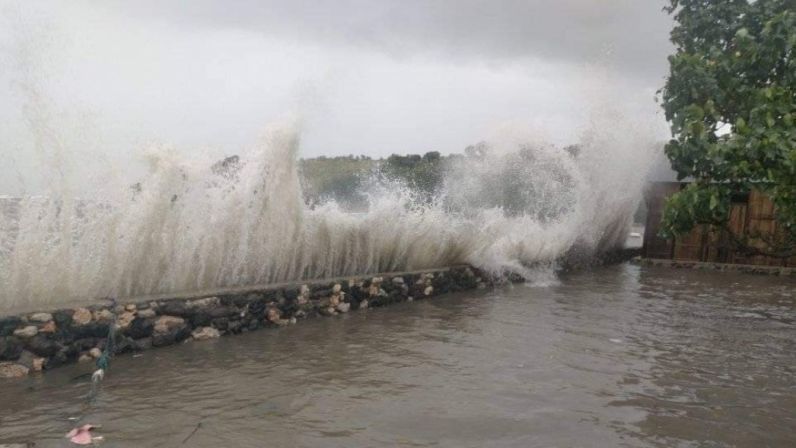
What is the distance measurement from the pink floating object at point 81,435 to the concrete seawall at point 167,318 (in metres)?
1.60

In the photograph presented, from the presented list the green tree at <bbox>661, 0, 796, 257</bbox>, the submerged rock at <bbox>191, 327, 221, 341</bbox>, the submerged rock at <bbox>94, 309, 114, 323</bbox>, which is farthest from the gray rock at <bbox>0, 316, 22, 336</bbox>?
the green tree at <bbox>661, 0, 796, 257</bbox>

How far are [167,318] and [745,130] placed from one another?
5.65 metres

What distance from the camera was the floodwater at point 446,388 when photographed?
157 inches

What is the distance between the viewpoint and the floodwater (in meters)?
4.00

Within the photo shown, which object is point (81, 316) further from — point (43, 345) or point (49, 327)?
point (43, 345)

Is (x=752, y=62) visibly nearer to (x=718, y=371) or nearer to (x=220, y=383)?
(x=718, y=371)

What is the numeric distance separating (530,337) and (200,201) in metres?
4.13

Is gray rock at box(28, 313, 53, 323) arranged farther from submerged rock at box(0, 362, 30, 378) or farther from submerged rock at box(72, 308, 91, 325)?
submerged rock at box(0, 362, 30, 378)

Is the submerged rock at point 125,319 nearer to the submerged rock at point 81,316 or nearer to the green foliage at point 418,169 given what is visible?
the submerged rock at point 81,316

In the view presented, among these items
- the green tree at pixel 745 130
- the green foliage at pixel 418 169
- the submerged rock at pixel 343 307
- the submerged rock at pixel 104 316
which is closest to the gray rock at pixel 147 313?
the submerged rock at pixel 104 316

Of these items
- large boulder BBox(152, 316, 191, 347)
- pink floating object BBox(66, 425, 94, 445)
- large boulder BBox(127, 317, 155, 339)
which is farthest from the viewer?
large boulder BBox(152, 316, 191, 347)

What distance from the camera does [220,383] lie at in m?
5.05

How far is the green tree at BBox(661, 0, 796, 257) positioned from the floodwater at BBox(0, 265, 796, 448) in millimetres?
1433

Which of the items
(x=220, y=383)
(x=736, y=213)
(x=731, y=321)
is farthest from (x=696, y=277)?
(x=220, y=383)
